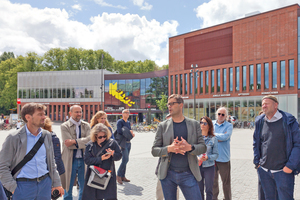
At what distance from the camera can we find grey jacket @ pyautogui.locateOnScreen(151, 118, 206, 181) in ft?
10.2

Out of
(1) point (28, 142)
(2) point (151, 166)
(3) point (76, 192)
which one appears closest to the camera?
(1) point (28, 142)

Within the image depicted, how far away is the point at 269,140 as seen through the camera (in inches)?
142

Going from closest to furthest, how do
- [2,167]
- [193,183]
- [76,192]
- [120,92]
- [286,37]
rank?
1. [2,167]
2. [193,183]
3. [76,192]
4. [286,37]
5. [120,92]

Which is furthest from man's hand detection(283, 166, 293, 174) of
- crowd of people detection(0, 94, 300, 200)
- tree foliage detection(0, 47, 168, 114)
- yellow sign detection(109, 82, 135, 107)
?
tree foliage detection(0, 47, 168, 114)

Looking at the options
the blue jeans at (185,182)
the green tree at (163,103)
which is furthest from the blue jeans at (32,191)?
the green tree at (163,103)

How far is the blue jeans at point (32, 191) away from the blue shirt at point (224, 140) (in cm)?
319

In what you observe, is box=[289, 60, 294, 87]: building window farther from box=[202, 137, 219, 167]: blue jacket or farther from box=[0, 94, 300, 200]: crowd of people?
box=[202, 137, 219, 167]: blue jacket

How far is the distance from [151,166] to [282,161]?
5371 mm

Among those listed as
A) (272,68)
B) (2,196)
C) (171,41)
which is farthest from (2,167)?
(171,41)

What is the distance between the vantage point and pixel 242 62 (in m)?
39.4

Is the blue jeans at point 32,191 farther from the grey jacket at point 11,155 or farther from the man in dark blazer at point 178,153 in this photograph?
the man in dark blazer at point 178,153

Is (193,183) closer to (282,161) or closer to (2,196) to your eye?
(282,161)

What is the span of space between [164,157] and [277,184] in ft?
5.89

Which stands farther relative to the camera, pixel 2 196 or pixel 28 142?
pixel 28 142
